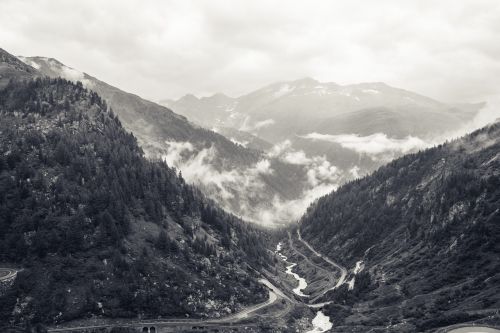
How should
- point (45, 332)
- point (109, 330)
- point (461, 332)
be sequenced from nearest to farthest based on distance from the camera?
1. point (461, 332)
2. point (45, 332)
3. point (109, 330)

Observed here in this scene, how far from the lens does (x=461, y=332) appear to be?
15562 centimetres

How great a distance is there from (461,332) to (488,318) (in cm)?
1530

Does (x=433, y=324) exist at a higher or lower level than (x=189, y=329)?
higher

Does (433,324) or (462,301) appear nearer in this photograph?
(433,324)

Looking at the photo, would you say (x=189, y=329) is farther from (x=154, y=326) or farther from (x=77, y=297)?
(x=77, y=297)

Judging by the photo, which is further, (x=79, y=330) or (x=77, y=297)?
(x=77, y=297)

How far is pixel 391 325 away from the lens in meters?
199

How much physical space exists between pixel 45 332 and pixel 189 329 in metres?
57.1

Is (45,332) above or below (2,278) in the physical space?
below

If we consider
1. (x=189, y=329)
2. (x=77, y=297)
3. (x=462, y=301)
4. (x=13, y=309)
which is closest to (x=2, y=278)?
(x=13, y=309)

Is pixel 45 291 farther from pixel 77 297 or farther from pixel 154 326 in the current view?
pixel 154 326

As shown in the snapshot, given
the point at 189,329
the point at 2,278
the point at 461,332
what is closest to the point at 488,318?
the point at 461,332

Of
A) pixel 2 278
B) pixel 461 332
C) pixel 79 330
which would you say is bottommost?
pixel 79 330

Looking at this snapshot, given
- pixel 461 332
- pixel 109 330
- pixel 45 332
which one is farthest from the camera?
pixel 109 330
